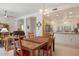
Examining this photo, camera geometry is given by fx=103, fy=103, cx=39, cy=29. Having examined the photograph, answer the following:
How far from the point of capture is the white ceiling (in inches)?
79.1

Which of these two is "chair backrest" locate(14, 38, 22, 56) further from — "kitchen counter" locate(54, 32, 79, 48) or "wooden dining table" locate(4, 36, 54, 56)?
"kitchen counter" locate(54, 32, 79, 48)

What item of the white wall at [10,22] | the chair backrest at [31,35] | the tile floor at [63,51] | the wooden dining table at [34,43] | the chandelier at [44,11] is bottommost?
the tile floor at [63,51]

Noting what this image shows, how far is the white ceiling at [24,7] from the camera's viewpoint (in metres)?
2.01

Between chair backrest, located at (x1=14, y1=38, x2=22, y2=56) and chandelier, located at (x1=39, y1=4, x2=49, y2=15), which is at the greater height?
chandelier, located at (x1=39, y1=4, x2=49, y2=15)

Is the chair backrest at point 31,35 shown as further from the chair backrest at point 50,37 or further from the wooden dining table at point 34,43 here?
the chair backrest at point 50,37

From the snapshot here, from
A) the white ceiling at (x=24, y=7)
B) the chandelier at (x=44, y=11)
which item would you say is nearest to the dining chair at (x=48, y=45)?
the chandelier at (x=44, y=11)

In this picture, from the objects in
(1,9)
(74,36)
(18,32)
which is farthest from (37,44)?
(1,9)

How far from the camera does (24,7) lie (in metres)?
2.04

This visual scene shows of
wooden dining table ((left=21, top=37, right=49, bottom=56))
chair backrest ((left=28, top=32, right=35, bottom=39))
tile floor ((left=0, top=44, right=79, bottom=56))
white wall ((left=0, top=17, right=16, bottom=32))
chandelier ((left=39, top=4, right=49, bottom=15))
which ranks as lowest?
tile floor ((left=0, top=44, right=79, bottom=56))

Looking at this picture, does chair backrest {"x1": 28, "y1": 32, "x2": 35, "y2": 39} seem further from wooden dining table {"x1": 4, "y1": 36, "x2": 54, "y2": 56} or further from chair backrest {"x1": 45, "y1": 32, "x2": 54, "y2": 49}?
chair backrest {"x1": 45, "y1": 32, "x2": 54, "y2": 49}

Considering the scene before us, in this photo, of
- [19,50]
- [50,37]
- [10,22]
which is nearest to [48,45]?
[50,37]

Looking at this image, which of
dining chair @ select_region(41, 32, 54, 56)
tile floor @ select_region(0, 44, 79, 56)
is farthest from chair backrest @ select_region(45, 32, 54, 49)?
tile floor @ select_region(0, 44, 79, 56)

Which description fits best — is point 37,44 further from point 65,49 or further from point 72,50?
point 72,50

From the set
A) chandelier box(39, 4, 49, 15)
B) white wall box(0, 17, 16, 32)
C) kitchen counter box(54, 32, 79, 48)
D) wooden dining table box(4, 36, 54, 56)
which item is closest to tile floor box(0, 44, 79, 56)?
kitchen counter box(54, 32, 79, 48)
